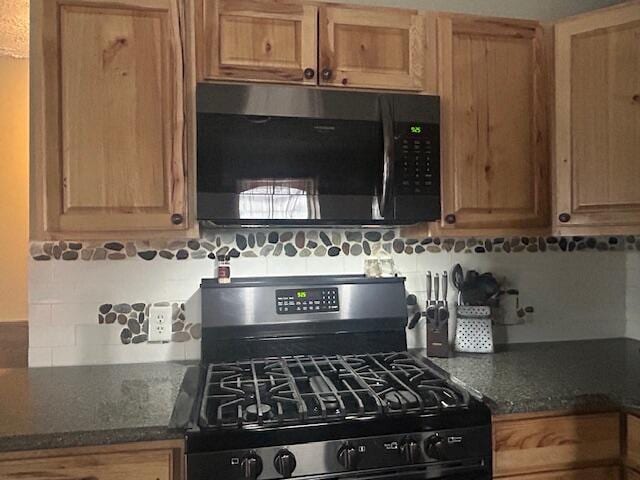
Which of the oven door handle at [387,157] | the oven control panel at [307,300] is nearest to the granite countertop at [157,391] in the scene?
the oven control panel at [307,300]

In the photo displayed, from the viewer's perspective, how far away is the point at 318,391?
1590 millimetres

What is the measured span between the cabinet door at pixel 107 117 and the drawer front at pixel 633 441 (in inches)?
56.2

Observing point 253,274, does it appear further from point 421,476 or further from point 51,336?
point 421,476

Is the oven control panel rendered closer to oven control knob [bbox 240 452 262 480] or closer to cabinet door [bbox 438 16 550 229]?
cabinet door [bbox 438 16 550 229]

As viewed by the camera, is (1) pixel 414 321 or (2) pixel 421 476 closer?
(2) pixel 421 476

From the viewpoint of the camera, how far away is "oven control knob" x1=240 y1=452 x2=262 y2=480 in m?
1.35

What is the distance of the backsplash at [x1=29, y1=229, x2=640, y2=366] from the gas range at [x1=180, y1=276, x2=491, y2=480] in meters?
0.11

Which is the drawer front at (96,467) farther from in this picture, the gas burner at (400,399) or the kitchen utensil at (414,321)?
the kitchen utensil at (414,321)

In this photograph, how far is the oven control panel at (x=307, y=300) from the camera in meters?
1.98

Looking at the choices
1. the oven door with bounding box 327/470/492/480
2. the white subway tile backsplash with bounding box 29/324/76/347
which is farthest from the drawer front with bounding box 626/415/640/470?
the white subway tile backsplash with bounding box 29/324/76/347

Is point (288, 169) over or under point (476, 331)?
over

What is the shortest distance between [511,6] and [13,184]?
226cm

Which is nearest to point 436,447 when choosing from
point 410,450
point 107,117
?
point 410,450

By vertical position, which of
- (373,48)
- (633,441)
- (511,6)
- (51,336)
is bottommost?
(633,441)
